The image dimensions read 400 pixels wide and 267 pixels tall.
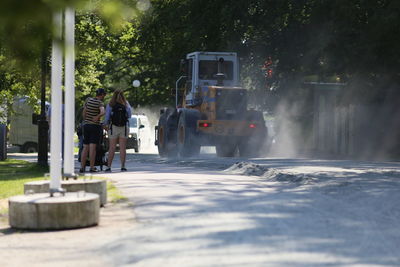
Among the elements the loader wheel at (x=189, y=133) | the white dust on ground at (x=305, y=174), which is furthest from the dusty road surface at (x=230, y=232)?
the loader wheel at (x=189, y=133)

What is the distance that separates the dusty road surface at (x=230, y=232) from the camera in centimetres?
620

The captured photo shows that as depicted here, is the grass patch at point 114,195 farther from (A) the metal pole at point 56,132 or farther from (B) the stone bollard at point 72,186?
(A) the metal pole at point 56,132

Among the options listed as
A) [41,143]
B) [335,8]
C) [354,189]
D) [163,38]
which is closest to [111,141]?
[41,143]

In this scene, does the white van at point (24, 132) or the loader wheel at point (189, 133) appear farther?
the white van at point (24, 132)

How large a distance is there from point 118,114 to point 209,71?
9.95 metres

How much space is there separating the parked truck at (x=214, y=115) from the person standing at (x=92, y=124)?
30.7ft

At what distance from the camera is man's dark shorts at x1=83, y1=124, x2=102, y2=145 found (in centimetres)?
1670

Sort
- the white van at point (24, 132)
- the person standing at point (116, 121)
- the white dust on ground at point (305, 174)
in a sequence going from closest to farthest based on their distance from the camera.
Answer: the white dust on ground at point (305, 174), the person standing at point (116, 121), the white van at point (24, 132)

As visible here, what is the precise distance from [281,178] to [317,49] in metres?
16.1

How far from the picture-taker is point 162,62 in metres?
40.5

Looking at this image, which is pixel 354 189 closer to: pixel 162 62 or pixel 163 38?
pixel 163 38

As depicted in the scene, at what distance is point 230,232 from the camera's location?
727 cm

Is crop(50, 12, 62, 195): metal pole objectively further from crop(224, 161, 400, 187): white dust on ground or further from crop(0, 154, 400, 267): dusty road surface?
crop(224, 161, 400, 187): white dust on ground

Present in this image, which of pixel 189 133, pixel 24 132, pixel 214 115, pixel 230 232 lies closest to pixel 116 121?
pixel 189 133
